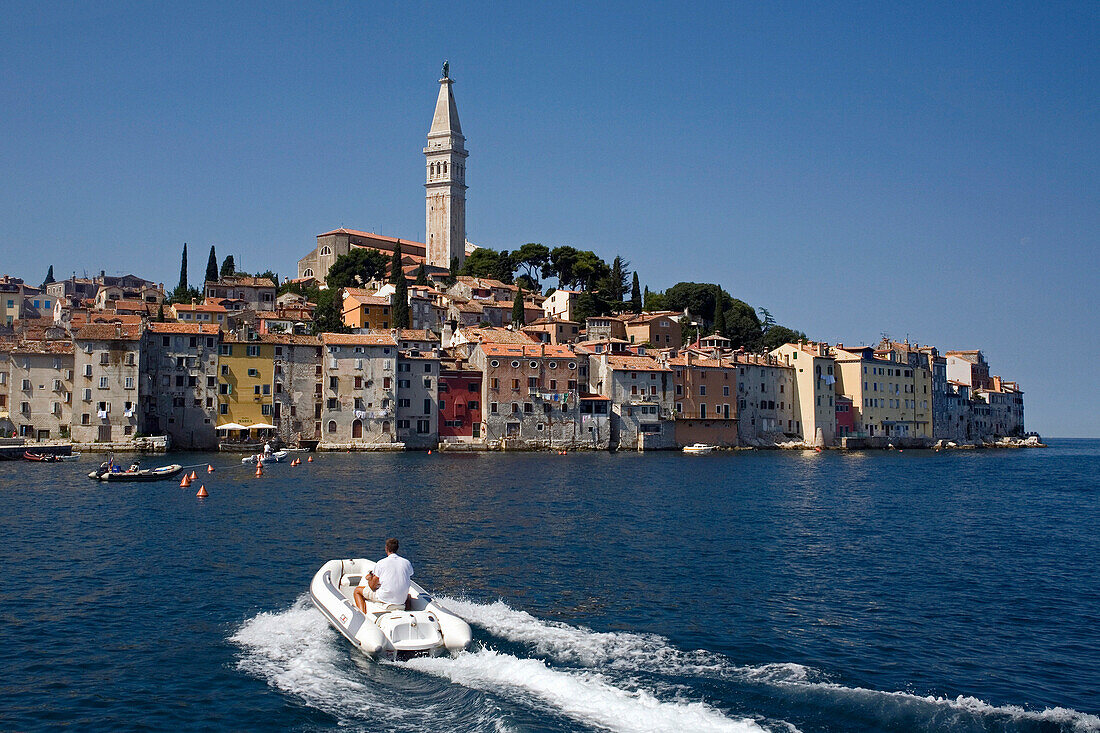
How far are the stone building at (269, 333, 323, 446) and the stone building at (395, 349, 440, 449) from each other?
641 cm

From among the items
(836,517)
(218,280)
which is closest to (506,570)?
(836,517)

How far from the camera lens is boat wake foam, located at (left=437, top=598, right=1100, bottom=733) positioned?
492 inches

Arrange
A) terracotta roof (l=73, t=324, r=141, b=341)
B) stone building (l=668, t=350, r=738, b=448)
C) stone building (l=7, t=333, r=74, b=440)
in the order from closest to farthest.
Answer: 1. stone building (l=7, t=333, r=74, b=440)
2. terracotta roof (l=73, t=324, r=141, b=341)
3. stone building (l=668, t=350, r=738, b=448)

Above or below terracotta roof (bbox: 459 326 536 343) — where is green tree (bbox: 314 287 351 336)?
above

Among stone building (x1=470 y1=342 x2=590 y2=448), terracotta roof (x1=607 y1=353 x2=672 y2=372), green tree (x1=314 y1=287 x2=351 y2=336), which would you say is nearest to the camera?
stone building (x1=470 y1=342 x2=590 y2=448)

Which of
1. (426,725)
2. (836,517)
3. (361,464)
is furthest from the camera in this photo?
(361,464)

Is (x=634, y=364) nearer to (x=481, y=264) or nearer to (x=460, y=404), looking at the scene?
(x=460, y=404)

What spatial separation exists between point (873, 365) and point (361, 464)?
2349 inches

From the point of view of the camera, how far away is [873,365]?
94.7m

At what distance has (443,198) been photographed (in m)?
126

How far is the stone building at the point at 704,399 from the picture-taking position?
80.8 metres

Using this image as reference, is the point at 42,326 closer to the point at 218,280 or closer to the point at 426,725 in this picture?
the point at 218,280

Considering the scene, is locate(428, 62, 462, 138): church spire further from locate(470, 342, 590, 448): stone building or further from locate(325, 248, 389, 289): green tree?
locate(470, 342, 590, 448): stone building

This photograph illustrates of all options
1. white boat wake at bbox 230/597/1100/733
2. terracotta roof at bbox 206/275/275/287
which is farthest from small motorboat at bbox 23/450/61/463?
white boat wake at bbox 230/597/1100/733
